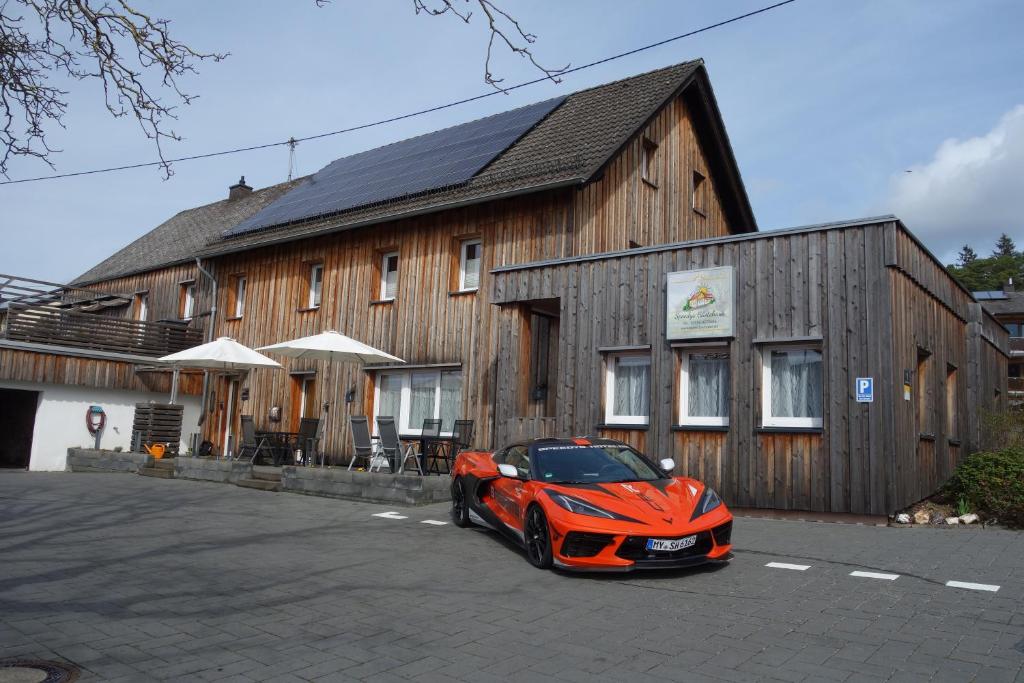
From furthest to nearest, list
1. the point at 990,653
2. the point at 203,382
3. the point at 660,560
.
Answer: the point at 203,382
the point at 660,560
the point at 990,653

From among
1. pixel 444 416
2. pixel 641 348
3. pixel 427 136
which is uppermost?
pixel 427 136

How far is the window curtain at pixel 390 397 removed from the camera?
18.3 meters

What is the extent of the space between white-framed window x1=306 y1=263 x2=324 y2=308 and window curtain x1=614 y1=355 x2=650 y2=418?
1029 cm

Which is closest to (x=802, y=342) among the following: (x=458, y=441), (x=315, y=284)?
(x=458, y=441)

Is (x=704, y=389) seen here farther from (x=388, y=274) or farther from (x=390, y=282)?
(x=388, y=274)

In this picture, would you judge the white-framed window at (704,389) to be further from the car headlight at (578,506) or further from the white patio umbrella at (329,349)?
the white patio umbrella at (329,349)

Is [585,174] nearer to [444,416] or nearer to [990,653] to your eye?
[444,416]

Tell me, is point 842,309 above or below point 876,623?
above

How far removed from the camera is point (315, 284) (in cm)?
2122

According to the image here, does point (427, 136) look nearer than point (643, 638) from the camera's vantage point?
No

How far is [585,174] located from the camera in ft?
49.2

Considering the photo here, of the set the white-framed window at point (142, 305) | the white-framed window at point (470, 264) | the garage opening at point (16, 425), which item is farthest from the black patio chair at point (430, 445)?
the white-framed window at point (142, 305)

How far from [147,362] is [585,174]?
1311 centimetres

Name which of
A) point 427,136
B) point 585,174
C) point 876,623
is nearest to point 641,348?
point 585,174
